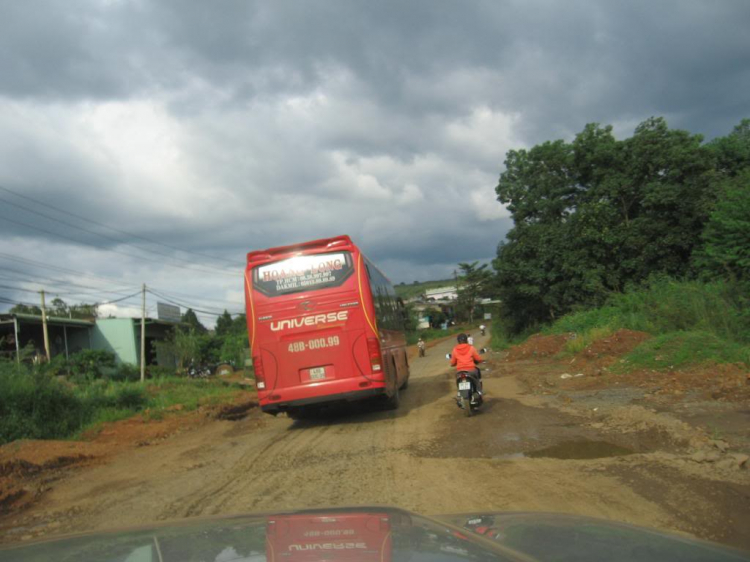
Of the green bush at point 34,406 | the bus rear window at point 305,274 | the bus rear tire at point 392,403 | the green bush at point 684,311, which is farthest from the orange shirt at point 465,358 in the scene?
the green bush at point 34,406

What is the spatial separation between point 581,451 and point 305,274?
5.97 m

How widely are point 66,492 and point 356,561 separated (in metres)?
6.59

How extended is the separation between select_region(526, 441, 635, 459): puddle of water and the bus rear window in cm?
508

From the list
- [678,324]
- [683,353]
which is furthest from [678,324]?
[683,353]

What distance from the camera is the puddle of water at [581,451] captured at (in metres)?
6.86

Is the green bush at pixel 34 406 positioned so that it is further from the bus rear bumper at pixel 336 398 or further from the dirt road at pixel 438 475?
the bus rear bumper at pixel 336 398

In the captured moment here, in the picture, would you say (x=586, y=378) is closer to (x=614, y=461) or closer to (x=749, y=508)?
(x=614, y=461)

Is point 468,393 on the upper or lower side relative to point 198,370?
lower

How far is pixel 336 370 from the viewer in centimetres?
1077

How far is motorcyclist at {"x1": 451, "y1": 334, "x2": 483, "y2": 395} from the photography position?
1091cm

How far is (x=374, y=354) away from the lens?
35.3 feet

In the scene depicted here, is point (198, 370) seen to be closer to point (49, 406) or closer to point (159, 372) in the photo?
point (159, 372)

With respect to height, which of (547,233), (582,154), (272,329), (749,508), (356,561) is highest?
(582,154)

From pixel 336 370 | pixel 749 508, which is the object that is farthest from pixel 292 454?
pixel 749 508
